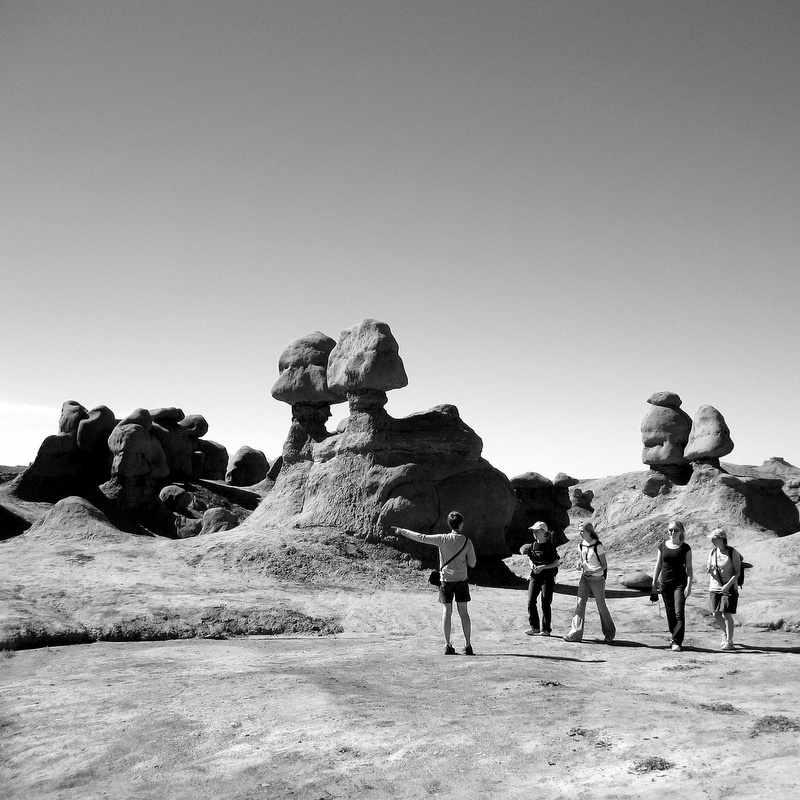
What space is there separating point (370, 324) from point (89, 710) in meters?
10.5

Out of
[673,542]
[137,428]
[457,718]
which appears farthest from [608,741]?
[137,428]

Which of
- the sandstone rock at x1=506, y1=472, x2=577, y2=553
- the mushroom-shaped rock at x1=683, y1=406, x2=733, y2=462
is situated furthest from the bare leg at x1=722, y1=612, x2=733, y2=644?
the sandstone rock at x1=506, y1=472, x2=577, y2=553

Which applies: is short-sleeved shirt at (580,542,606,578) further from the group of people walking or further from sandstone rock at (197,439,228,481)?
sandstone rock at (197,439,228,481)

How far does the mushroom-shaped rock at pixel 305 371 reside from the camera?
20.7 m

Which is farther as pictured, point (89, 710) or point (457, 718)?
point (89, 710)

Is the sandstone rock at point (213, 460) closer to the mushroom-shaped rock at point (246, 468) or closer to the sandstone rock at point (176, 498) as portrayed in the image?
the mushroom-shaped rock at point (246, 468)

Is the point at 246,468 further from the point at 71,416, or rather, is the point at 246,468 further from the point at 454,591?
the point at 454,591

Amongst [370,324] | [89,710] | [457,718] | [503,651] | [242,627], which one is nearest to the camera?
[457,718]

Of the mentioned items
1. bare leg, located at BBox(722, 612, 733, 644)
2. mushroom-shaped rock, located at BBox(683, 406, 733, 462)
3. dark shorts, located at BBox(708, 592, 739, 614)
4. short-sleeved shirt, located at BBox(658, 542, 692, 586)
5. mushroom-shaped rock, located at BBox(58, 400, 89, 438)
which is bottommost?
bare leg, located at BBox(722, 612, 733, 644)

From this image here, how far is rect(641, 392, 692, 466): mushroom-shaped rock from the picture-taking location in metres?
22.7

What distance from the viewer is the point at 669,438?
22.8 m

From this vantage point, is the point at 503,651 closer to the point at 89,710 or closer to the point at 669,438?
the point at 89,710

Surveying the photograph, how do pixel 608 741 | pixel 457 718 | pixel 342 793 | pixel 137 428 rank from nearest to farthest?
pixel 342 793, pixel 608 741, pixel 457 718, pixel 137 428

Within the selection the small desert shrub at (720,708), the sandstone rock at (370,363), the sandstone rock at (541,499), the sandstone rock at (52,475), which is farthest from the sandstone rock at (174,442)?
the small desert shrub at (720,708)
